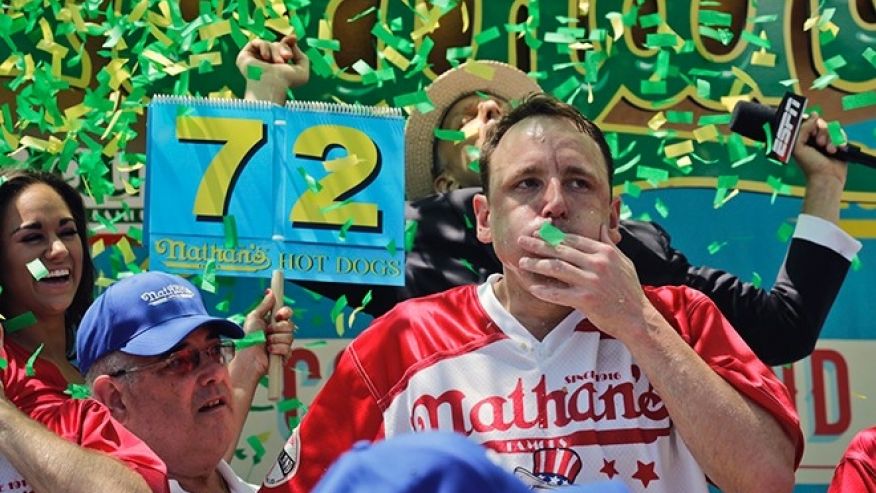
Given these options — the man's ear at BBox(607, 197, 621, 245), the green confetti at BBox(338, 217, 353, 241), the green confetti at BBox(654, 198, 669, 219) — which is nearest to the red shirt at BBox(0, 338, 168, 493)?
the green confetti at BBox(338, 217, 353, 241)

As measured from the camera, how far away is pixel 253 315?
3.28m

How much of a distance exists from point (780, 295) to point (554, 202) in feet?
3.58

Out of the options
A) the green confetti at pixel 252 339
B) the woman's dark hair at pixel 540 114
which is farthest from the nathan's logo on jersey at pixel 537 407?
the green confetti at pixel 252 339

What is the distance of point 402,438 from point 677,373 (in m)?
1.28

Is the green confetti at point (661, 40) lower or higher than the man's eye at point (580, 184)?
higher

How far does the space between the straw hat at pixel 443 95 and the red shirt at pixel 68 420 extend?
119 cm

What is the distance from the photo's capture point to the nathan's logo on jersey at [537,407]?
8.77 feet

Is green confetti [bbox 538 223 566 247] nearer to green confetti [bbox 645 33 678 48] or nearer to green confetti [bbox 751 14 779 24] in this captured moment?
green confetti [bbox 645 33 678 48]

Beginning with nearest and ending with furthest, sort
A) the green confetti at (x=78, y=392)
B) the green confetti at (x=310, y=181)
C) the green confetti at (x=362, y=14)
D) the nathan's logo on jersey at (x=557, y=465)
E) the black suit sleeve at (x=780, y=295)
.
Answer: the nathan's logo on jersey at (x=557, y=465) < the green confetti at (x=78, y=392) < the green confetti at (x=310, y=181) < the black suit sleeve at (x=780, y=295) < the green confetti at (x=362, y=14)

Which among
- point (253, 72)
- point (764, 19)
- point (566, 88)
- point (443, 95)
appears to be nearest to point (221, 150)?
point (253, 72)

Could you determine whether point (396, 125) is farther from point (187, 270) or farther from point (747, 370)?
point (747, 370)

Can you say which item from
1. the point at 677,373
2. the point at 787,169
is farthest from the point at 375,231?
the point at 787,169

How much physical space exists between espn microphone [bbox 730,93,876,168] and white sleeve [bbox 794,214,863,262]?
0.16 meters

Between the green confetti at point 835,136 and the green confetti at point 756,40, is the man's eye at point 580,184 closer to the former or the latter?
the green confetti at point 835,136
